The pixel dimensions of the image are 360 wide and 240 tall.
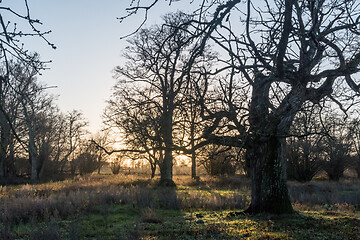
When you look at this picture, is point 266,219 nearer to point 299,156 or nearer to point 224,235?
point 224,235

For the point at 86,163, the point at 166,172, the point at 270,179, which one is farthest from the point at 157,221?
the point at 86,163

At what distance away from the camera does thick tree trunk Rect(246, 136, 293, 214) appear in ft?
28.2

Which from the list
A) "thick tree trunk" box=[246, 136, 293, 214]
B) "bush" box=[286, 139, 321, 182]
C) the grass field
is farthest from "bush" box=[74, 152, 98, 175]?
"thick tree trunk" box=[246, 136, 293, 214]

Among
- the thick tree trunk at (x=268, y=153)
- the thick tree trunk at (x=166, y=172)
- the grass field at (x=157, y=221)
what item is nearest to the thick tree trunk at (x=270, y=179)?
the thick tree trunk at (x=268, y=153)

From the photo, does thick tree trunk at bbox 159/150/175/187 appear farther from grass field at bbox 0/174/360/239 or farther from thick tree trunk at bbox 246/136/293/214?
thick tree trunk at bbox 246/136/293/214

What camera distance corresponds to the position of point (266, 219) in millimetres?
7988

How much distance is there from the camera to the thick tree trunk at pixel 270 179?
8.60 metres

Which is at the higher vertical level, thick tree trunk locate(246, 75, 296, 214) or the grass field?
thick tree trunk locate(246, 75, 296, 214)

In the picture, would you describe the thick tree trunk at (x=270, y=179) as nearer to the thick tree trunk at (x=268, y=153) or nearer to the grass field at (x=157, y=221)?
the thick tree trunk at (x=268, y=153)

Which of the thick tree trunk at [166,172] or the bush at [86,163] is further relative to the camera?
the bush at [86,163]

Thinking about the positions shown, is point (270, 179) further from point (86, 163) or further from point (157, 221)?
point (86, 163)

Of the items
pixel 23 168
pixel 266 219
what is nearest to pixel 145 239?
pixel 266 219

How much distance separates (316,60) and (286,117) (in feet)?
5.29

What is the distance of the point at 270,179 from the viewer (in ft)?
28.5
